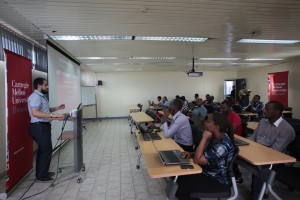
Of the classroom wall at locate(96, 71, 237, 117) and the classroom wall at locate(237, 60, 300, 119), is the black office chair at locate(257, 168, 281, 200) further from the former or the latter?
the classroom wall at locate(96, 71, 237, 117)

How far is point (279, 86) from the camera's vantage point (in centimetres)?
964

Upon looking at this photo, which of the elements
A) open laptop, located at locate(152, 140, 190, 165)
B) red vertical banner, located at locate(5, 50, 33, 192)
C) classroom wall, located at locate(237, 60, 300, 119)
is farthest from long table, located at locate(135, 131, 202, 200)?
classroom wall, located at locate(237, 60, 300, 119)

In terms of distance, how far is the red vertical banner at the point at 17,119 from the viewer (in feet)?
10.0

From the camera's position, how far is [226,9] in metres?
3.28

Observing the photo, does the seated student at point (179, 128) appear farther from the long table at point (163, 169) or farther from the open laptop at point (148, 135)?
the long table at point (163, 169)

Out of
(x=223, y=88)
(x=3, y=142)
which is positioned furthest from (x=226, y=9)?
(x=223, y=88)

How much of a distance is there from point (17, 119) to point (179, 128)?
Answer: 8.60 feet

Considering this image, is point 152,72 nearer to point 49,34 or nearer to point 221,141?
point 49,34

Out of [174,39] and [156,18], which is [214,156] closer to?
[156,18]

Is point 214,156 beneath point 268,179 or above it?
above

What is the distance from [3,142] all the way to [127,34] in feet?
10.8

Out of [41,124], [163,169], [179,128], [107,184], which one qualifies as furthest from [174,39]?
[163,169]

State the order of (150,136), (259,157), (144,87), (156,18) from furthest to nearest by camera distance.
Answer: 1. (144,87)
2. (156,18)
3. (150,136)
4. (259,157)

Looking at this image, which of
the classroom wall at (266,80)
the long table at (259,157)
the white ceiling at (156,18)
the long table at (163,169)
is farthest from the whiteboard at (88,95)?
the classroom wall at (266,80)
